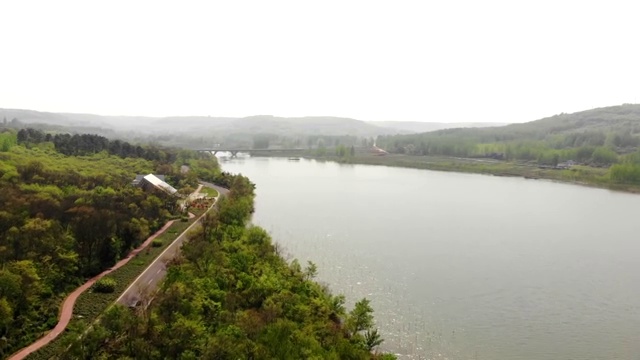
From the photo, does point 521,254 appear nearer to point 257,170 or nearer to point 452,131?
point 257,170

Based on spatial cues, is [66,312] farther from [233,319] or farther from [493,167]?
[493,167]

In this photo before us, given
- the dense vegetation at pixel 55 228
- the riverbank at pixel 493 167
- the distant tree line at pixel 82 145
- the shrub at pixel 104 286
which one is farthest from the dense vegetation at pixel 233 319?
the riverbank at pixel 493 167

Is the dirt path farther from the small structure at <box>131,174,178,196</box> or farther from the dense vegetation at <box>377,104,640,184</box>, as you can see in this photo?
the dense vegetation at <box>377,104,640,184</box>

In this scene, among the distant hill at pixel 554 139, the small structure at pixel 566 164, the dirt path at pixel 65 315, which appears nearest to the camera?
the dirt path at pixel 65 315

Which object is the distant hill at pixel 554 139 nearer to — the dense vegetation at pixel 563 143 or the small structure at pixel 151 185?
the dense vegetation at pixel 563 143

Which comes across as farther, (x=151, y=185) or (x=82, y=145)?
(x=82, y=145)

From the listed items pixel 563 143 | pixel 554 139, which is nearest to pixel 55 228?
pixel 563 143

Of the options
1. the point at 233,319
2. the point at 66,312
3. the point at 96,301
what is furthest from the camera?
the point at 96,301
